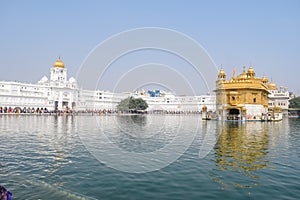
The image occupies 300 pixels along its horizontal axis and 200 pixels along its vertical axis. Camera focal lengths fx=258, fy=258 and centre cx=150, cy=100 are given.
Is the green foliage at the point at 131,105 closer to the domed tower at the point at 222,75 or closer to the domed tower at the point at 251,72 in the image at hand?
the domed tower at the point at 222,75

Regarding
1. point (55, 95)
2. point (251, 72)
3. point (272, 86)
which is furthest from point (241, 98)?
point (272, 86)

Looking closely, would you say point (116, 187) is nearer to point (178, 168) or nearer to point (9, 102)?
point (178, 168)

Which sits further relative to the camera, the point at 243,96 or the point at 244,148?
the point at 243,96

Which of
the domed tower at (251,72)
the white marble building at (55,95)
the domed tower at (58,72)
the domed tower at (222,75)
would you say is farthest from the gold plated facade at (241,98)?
the domed tower at (58,72)

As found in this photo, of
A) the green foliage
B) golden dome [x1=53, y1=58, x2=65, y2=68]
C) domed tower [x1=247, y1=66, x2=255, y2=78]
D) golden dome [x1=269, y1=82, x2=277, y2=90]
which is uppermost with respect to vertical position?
golden dome [x1=53, y1=58, x2=65, y2=68]

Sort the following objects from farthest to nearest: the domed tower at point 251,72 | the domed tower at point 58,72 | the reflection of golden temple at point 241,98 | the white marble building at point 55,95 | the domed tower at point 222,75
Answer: the domed tower at point 58,72 → the white marble building at point 55,95 → the domed tower at point 222,75 → the domed tower at point 251,72 → the reflection of golden temple at point 241,98

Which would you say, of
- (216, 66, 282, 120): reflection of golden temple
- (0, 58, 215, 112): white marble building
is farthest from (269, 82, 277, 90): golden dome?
(0, 58, 215, 112): white marble building

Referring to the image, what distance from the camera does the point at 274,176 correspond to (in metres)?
8.30

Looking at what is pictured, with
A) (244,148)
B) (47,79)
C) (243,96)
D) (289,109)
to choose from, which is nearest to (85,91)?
(47,79)

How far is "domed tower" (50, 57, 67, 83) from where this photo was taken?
3066 inches

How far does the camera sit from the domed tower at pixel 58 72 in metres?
77.9

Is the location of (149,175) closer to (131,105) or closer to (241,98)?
(241,98)

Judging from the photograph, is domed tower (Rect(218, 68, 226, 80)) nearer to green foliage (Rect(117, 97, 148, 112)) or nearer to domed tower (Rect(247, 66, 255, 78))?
domed tower (Rect(247, 66, 255, 78))

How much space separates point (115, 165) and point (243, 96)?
131ft
